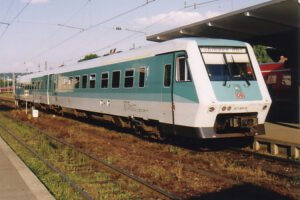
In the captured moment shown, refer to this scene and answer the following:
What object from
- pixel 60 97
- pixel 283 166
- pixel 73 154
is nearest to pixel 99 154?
pixel 73 154

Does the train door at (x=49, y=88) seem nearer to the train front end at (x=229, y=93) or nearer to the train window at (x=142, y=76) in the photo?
the train window at (x=142, y=76)

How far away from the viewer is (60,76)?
20672 mm

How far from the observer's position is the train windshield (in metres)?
8.90

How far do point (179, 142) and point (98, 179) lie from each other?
15.9 ft

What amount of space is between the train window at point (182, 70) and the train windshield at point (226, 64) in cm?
52

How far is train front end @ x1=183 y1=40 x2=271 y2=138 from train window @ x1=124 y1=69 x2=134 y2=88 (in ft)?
11.3

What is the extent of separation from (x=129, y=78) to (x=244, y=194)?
6.75 m

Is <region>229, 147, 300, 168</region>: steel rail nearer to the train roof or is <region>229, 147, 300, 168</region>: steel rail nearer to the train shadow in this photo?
the train shadow

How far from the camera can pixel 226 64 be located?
9102mm

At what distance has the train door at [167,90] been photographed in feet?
30.9

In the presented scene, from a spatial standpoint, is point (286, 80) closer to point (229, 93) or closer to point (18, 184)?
point (229, 93)

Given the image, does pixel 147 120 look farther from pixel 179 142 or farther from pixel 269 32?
pixel 269 32

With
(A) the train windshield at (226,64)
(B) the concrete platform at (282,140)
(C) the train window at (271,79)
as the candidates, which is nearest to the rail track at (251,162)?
(B) the concrete platform at (282,140)

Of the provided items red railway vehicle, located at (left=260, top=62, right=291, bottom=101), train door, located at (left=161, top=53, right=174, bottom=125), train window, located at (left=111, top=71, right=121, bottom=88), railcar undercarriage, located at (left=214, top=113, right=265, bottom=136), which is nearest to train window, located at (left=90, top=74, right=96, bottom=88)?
train window, located at (left=111, top=71, right=121, bottom=88)
